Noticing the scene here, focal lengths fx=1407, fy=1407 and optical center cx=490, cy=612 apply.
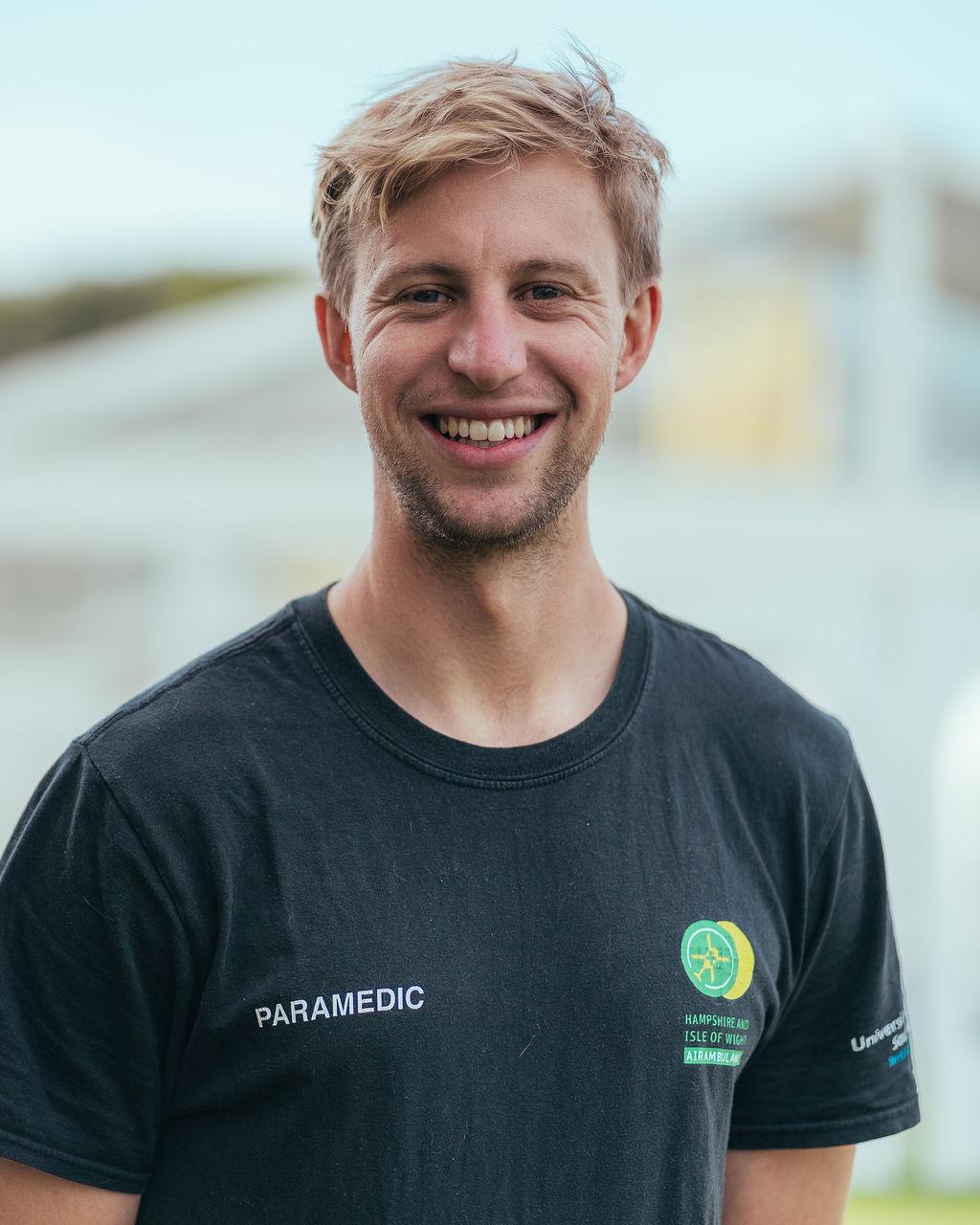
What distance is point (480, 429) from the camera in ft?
4.76

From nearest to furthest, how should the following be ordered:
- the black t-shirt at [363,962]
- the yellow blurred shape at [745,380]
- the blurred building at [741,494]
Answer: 1. the black t-shirt at [363,962]
2. the blurred building at [741,494]
3. the yellow blurred shape at [745,380]

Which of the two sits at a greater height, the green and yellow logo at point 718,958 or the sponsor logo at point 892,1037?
the green and yellow logo at point 718,958

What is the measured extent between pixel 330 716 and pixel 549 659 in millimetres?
262

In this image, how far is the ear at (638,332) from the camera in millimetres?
1646

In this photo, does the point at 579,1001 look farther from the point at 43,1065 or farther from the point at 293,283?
the point at 293,283

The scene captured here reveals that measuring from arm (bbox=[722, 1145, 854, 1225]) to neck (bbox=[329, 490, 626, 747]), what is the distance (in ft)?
1.95

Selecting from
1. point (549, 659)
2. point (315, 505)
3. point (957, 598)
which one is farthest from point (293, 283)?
point (549, 659)

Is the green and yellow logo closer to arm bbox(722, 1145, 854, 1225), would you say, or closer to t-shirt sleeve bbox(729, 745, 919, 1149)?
t-shirt sleeve bbox(729, 745, 919, 1149)

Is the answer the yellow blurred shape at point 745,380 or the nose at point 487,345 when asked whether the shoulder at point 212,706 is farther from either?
the yellow blurred shape at point 745,380

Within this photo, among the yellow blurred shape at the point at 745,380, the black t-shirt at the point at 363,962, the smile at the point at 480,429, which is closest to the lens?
the black t-shirt at the point at 363,962

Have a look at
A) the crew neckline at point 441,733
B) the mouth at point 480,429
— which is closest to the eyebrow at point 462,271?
the mouth at point 480,429

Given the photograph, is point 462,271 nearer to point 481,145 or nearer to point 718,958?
point 481,145

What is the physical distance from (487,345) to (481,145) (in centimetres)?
21

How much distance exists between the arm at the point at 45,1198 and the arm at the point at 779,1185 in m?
0.73
